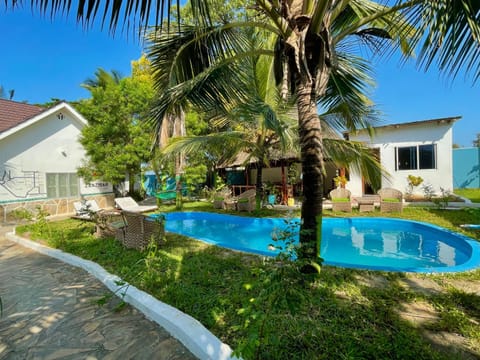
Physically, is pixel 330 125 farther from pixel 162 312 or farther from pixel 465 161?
pixel 465 161

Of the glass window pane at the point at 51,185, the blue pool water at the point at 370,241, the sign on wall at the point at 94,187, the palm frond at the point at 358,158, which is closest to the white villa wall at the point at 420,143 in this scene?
the blue pool water at the point at 370,241

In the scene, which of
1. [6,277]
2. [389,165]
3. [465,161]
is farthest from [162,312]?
[465,161]

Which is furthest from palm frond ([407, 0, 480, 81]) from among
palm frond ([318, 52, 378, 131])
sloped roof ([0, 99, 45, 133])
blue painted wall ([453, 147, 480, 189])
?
blue painted wall ([453, 147, 480, 189])

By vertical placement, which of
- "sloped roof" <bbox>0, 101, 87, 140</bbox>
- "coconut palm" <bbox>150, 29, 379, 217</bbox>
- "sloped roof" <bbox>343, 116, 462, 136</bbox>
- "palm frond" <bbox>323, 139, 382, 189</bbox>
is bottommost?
"palm frond" <bbox>323, 139, 382, 189</bbox>

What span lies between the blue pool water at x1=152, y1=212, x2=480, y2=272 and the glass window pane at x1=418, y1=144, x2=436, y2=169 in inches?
237

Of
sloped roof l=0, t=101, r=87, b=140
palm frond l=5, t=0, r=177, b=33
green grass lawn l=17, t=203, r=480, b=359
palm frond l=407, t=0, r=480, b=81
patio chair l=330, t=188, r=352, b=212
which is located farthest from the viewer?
sloped roof l=0, t=101, r=87, b=140

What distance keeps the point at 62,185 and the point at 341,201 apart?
14.8 meters

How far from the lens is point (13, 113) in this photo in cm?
1405

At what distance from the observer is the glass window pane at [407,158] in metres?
13.3

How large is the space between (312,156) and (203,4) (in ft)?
8.97

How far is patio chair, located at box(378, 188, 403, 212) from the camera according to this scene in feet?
33.9

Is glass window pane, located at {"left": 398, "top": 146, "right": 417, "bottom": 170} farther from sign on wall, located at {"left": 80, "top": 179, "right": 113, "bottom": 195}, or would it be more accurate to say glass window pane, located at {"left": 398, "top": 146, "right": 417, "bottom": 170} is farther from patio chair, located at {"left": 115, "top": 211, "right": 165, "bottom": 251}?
sign on wall, located at {"left": 80, "top": 179, "right": 113, "bottom": 195}

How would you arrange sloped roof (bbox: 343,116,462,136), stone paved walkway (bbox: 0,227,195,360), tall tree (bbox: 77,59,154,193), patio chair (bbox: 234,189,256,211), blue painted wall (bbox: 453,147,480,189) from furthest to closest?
blue painted wall (bbox: 453,147,480,189) < tall tree (bbox: 77,59,154,193) < sloped roof (bbox: 343,116,462,136) < patio chair (bbox: 234,189,256,211) < stone paved walkway (bbox: 0,227,195,360)

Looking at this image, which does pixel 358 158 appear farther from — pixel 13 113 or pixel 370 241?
pixel 13 113
